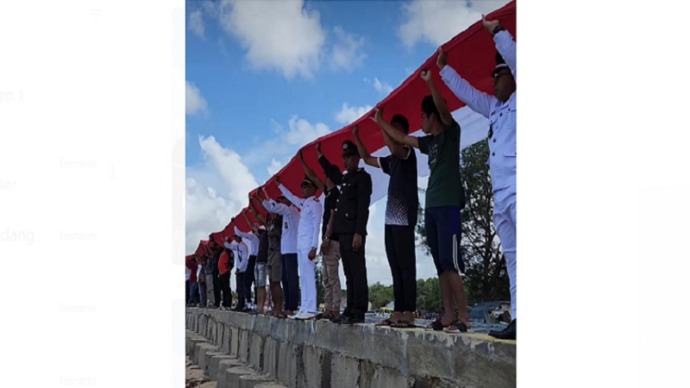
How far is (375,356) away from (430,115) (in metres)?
0.96

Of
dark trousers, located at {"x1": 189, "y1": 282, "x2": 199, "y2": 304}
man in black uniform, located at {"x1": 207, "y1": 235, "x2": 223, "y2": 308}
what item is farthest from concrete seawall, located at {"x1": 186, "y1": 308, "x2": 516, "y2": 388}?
dark trousers, located at {"x1": 189, "y1": 282, "x2": 199, "y2": 304}

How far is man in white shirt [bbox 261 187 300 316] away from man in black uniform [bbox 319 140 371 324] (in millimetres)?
1489

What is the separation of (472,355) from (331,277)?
204cm

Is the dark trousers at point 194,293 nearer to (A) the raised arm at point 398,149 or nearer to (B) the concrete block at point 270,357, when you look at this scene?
(B) the concrete block at point 270,357

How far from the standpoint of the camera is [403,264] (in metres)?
2.94

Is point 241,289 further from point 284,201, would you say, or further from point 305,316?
point 305,316

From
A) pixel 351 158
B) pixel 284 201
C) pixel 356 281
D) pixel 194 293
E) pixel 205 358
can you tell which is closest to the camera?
pixel 356 281

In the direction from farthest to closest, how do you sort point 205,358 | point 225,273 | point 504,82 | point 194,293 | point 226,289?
point 194,293 < point 226,289 < point 225,273 < point 205,358 < point 504,82

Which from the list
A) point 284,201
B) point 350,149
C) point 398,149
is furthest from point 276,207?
point 398,149

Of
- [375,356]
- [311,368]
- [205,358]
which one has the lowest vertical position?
[205,358]

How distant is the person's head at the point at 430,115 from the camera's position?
2.72 meters

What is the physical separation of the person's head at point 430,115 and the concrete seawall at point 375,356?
2.54 feet
